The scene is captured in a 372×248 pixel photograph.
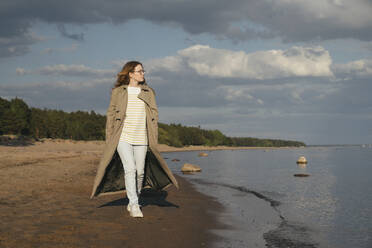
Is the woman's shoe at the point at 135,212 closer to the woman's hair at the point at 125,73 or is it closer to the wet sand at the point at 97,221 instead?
the wet sand at the point at 97,221

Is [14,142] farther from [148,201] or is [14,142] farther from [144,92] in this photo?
[144,92]

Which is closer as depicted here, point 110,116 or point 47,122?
point 110,116

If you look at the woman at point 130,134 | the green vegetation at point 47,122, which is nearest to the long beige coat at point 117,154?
the woman at point 130,134

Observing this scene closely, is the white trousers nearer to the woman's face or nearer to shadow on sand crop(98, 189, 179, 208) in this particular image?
the woman's face

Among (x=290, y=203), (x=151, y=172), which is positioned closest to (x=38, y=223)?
(x=151, y=172)

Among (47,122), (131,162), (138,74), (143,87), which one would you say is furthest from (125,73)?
(47,122)

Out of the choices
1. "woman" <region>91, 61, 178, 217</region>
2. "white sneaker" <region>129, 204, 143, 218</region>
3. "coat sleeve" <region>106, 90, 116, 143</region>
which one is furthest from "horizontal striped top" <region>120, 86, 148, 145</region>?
"white sneaker" <region>129, 204, 143, 218</region>

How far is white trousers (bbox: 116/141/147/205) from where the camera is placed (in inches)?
308

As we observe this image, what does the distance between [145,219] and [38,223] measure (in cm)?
210

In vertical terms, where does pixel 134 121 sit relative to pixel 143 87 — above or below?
below

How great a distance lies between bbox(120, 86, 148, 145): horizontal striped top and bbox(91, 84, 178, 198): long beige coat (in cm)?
9

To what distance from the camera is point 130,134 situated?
25.9 ft

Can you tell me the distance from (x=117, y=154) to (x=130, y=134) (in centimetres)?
67

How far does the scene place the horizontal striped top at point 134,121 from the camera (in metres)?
7.90
